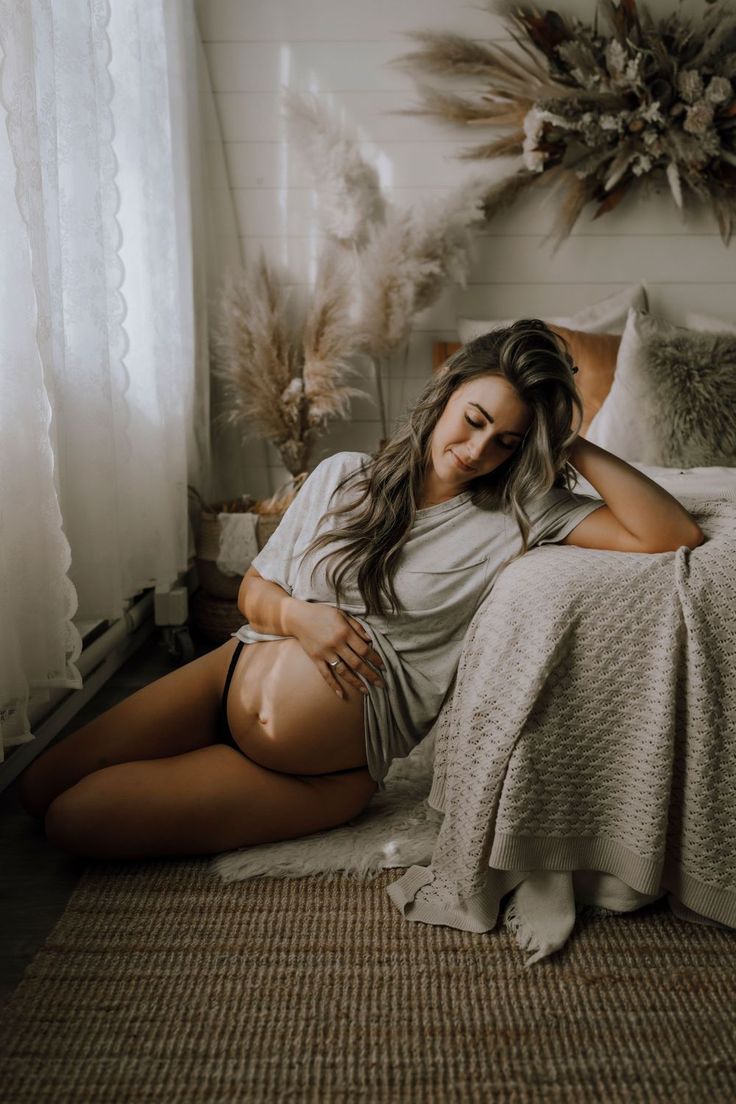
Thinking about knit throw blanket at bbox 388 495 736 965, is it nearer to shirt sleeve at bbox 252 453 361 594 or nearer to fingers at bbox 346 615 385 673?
fingers at bbox 346 615 385 673

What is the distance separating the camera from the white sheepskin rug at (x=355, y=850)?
1565mm

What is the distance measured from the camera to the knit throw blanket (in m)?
1.34

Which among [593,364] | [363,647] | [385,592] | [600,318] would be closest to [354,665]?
[363,647]

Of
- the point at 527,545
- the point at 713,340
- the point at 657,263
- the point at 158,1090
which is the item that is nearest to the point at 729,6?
the point at 657,263

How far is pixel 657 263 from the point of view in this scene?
3193 millimetres

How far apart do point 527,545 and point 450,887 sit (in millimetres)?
588

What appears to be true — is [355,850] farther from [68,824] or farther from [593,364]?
[593,364]

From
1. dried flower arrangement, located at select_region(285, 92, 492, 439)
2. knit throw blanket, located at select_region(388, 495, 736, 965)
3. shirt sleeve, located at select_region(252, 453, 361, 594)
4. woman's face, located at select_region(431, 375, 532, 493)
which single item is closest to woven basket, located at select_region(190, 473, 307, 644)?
dried flower arrangement, located at select_region(285, 92, 492, 439)

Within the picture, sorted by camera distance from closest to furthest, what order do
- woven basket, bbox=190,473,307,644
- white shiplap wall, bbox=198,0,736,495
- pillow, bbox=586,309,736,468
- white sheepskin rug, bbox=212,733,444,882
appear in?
white sheepskin rug, bbox=212,733,444,882 → pillow, bbox=586,309,736,468 → woven basket, bbox=190,473,307,644 → white shiplap wall, bbox=198,0,736,495

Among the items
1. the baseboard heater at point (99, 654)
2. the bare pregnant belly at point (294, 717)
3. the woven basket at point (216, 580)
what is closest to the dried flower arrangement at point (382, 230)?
the woven basket at point (216, 580)

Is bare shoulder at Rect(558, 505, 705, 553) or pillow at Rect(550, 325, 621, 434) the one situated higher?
pillow at Rect(550, 325, 621, 434)

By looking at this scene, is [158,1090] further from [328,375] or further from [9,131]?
[328,375]

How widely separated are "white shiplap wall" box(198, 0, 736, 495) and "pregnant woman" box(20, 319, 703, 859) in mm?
1777

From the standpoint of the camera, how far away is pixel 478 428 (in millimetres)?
1469
